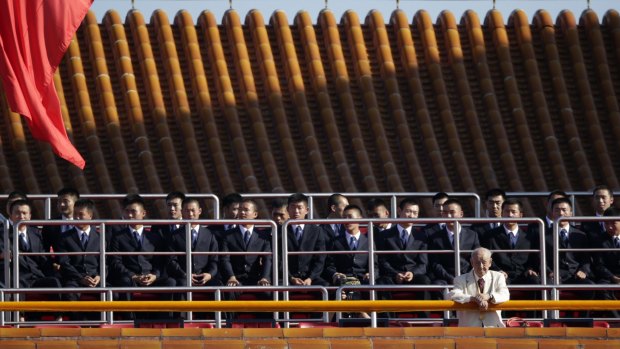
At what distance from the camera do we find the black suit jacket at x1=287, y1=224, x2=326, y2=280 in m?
19.8

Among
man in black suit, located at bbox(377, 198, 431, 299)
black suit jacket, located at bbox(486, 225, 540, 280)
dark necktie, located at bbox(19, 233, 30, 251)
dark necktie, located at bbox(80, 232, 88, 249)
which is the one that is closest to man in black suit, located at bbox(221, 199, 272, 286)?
man in black suit, located at bbox(377, 198, 431, 299)

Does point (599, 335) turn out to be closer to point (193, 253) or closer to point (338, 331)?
point (338, 331)

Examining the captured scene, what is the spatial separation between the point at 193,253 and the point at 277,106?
28.3 ft

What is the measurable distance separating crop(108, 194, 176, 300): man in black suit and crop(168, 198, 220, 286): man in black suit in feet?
0.39

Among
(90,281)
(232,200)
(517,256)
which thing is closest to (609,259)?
(517,256)

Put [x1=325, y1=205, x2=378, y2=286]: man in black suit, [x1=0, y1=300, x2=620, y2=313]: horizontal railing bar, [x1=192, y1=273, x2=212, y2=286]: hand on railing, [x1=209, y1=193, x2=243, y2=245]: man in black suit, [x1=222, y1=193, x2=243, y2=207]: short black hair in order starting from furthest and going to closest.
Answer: [x1=222, y1=193, x2=243, y2=207]: short black hair < [x1=209, y1=193, x2=243, y2=245]: man in black suit < [x1=325, y1=205, x2=378, y2=286]: man in black suit < [x1=192, y1=273, x2=212, y2=286]: hand on railing < [x1=0, y1=300, x2=620, y2=313]: horizontal railing bar

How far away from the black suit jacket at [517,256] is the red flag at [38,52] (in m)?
3.96

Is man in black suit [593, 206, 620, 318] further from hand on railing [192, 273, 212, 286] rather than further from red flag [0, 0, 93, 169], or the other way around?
red flag [0, 0, 93, 169]

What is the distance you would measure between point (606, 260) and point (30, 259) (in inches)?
212

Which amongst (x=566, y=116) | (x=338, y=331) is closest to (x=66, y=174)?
(x=566, y=116)

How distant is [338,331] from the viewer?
1702 cm

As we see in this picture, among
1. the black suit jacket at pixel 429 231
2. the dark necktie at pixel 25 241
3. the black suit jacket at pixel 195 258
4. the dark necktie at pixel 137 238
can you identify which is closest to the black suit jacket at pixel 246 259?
the black suit jacket at pixel 195 258

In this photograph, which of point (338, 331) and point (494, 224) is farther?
point (494, 224)

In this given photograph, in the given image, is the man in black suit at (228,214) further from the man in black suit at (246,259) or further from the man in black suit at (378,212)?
the man in black suit at (378,212)
